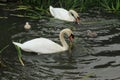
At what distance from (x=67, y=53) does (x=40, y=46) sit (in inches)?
31.2

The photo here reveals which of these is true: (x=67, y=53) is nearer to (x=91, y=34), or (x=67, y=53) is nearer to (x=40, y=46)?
(x=40, y=46)

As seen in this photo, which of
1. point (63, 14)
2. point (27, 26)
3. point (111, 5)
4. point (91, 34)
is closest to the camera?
point (91, 34)

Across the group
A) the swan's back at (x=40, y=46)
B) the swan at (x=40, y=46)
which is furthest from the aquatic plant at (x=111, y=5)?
the swan's back at (x=40, y=46)

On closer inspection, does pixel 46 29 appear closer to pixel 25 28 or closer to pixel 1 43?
pixel 25 28

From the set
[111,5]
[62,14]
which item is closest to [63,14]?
[62,14]

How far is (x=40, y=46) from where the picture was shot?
36.1ft

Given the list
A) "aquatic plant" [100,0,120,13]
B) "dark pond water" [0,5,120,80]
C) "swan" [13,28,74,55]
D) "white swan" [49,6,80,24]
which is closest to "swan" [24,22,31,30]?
"dark pond water" [0,5,120,80]

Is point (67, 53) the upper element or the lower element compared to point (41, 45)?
lower

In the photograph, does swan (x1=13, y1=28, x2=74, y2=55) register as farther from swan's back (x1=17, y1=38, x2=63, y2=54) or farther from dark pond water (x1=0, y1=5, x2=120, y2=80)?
dark pond water (x1=0, y1=5, x2=120, y2=80)

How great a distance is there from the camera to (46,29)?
1282 centimetres

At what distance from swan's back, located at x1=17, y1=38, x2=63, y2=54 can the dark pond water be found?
6.3 inches

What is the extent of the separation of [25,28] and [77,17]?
1963 mm

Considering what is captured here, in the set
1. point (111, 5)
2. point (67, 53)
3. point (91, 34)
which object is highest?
point (111, 5)

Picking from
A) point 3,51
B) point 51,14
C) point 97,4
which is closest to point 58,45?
point 3,51
